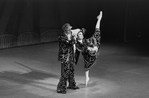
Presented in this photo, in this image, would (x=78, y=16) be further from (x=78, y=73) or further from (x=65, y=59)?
(x=65, y=59)

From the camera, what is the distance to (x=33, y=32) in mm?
14750

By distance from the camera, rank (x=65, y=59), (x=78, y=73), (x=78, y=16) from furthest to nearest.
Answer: (x=78, y=16), (x=78, y=73), (x=65, y=59)

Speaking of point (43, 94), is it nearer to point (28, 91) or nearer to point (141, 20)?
point (28, 91)

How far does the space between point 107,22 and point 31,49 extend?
3.78 m

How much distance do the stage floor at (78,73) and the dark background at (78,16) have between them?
867 mm

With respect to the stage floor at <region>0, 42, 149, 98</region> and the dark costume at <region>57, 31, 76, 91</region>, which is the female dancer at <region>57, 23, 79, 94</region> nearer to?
the dark costume at <region>57, 31, 76, 91</region>

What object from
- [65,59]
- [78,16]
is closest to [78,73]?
[65,59]

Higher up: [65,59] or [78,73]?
[65,59]

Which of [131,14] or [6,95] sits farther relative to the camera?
[131,14]

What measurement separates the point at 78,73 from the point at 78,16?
5592mm

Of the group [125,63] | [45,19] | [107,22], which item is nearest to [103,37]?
[107,22]

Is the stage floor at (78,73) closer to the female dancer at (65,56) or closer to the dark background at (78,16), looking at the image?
the female dancer at (65,56)

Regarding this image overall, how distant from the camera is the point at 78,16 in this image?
16125 millimetres

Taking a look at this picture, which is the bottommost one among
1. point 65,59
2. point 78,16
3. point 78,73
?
point 78,73
